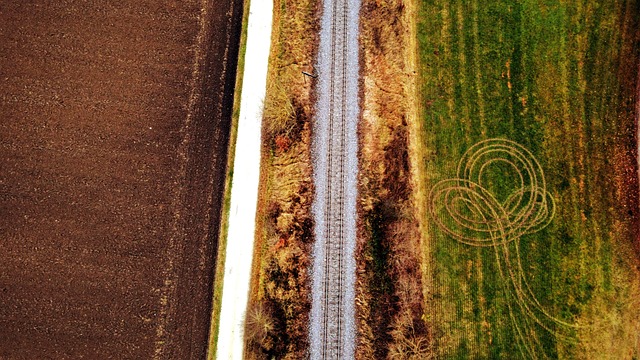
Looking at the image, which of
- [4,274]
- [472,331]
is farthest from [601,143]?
[4,274]

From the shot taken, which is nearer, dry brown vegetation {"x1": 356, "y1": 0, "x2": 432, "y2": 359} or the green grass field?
the green grass field

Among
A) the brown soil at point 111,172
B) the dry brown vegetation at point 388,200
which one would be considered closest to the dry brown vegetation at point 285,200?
the brown soil at point 111,172

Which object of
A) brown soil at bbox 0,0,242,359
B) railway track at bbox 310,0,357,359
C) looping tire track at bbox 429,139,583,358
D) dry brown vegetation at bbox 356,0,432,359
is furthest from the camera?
brown soil at bbox 0,0,242,359

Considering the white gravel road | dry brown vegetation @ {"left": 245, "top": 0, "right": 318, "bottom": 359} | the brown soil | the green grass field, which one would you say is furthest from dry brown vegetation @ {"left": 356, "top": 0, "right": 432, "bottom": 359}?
the brown soil

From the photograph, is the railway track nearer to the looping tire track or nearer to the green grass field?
the green grass field

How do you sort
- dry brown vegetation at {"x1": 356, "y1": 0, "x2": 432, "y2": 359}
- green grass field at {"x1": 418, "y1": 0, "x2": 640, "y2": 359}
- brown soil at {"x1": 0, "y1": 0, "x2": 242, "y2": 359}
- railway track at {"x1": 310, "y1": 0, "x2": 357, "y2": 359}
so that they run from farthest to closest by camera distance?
1. brown soil at {"x1": 0, "y1": 0, "x2": 242, "y2": 359}
2. railway track at {"x1": 310, "y1": 0, "x2": 357, "y2": 359}
3. dry brown vegetation at {"x1": 356, "y1": 0, "x2": 432, "y2": 359}
4. green grass field at {"x1": 418, "y1": 0, "x2": 640, "y2": 359}

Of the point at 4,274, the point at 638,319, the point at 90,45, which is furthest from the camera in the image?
the point at 90,45

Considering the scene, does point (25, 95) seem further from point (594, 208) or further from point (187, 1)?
point (594, 208)
